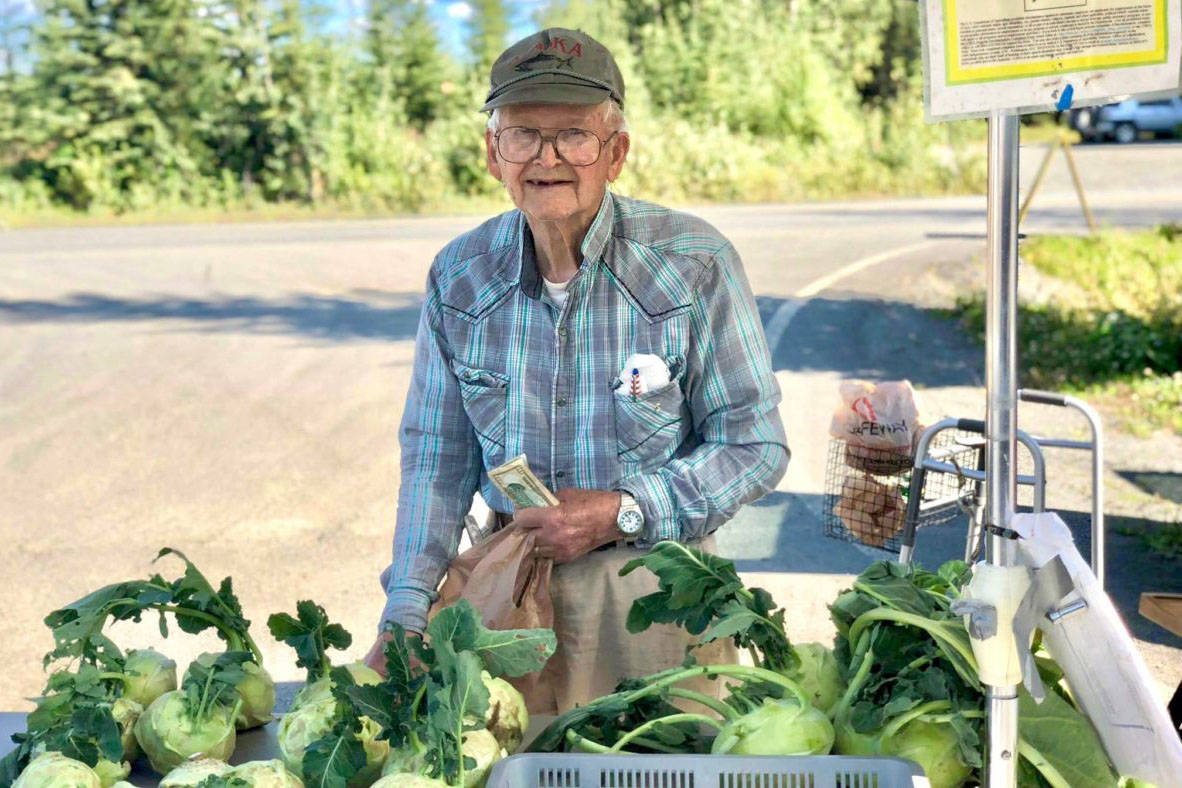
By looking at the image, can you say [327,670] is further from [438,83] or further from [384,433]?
[438,83]

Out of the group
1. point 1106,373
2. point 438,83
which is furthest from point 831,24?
A: point 1106,373

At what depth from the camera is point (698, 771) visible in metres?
1.69

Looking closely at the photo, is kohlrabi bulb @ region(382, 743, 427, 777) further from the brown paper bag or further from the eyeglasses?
the eyeglasses

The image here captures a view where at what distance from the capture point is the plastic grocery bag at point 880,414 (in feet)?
12.9

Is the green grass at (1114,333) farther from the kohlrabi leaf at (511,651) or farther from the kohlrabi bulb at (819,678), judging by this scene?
the kohlrabi leaf at (511,651)

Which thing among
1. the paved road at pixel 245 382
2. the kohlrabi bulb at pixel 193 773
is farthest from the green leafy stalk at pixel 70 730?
the paved road at pixel 245 382

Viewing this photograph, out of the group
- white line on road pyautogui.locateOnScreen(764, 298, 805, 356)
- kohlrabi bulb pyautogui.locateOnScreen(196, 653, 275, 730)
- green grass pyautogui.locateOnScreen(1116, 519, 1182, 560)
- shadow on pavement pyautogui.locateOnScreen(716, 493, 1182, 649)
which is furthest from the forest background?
kohlrabi bulb pyautogui.locateOnScreen(196, 653, 275, 730)

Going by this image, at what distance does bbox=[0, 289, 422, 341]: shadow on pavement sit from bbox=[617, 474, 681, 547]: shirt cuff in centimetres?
916

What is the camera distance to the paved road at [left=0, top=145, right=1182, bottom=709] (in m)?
6.51

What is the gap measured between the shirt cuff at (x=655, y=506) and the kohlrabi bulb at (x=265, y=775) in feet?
2.97

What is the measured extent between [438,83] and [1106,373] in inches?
566

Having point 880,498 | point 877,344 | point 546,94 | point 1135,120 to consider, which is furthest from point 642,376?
point 1135,120

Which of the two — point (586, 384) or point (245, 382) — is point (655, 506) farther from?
point (245, 382)

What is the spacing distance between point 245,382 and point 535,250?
781 centimetres
